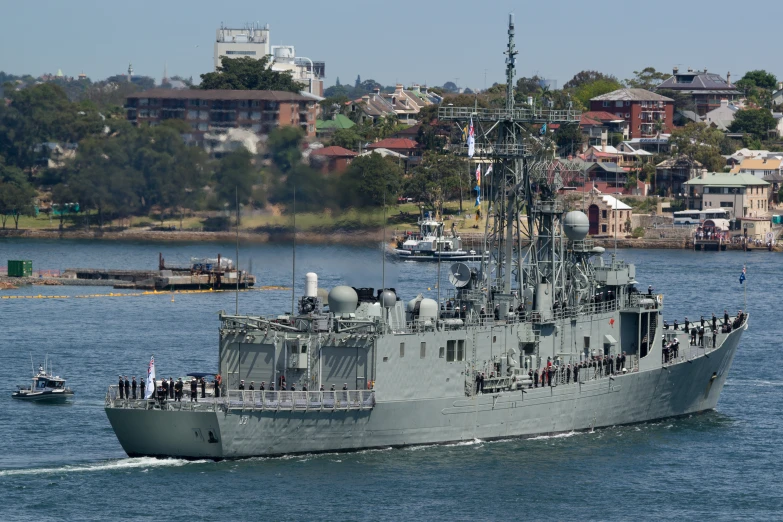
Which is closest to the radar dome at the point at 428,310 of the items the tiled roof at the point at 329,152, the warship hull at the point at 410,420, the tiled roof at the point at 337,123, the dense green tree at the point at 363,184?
the warship hull at the point at 410,420

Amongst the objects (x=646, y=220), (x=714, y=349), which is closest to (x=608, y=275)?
(x=714, y=349)

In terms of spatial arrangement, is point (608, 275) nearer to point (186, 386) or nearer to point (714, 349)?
point (714, 349)

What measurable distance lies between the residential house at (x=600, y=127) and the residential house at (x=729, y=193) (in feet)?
62.7

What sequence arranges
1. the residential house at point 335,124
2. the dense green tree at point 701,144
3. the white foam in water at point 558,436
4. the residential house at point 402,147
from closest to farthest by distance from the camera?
the white foam in water at point 558,436, the residential house at point 402,147, the residential house at point 335,124, the dense green tree at point 701,144

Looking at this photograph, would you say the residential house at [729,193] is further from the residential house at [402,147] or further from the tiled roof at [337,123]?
the tiled roof at [337,123]

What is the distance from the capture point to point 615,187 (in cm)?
17150

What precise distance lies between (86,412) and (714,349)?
25534mm

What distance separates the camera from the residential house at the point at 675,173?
175 metres

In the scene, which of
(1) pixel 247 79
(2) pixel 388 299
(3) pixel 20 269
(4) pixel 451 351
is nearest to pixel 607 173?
(1) pixel 247 79

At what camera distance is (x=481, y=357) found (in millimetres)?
53375

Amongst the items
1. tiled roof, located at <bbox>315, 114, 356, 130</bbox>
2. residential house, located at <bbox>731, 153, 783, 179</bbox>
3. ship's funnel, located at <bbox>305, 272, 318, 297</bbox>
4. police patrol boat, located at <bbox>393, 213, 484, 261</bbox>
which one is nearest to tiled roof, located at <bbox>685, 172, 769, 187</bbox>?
residential house, located at <bbox>731, 153, 783, 179</bbox>

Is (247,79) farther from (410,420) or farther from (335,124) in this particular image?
(410,420)

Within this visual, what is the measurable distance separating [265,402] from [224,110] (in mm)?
76935

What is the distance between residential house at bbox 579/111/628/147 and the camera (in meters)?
188
